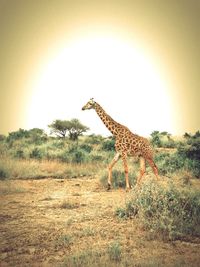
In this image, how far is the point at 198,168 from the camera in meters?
14.0

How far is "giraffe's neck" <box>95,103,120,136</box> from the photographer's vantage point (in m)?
12.0

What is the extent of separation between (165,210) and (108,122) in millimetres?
5528

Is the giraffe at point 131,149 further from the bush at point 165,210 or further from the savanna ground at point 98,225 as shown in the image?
the bush at point 165,210

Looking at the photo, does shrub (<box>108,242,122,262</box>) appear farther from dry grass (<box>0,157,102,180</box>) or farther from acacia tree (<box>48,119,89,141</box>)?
acacia tree (<box>48,119,89,141</box>)

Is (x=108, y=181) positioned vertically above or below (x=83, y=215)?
above

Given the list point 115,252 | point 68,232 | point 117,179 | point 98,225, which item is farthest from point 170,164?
point 115,252

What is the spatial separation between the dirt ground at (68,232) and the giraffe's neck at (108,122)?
215 centimetres

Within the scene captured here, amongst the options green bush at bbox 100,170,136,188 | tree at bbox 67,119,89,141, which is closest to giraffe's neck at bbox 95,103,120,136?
green bush at bbox 100,170,136,188

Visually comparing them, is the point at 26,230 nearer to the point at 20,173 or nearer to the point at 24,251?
the point at 24,251

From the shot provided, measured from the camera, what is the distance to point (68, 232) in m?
7.02

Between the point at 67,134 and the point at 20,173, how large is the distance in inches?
829

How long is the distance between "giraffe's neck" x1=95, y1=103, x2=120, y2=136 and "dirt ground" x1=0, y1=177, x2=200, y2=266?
2146 mm

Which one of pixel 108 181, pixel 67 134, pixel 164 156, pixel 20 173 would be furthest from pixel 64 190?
pixel 67 134

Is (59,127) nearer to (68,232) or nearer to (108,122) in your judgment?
(108,122)
